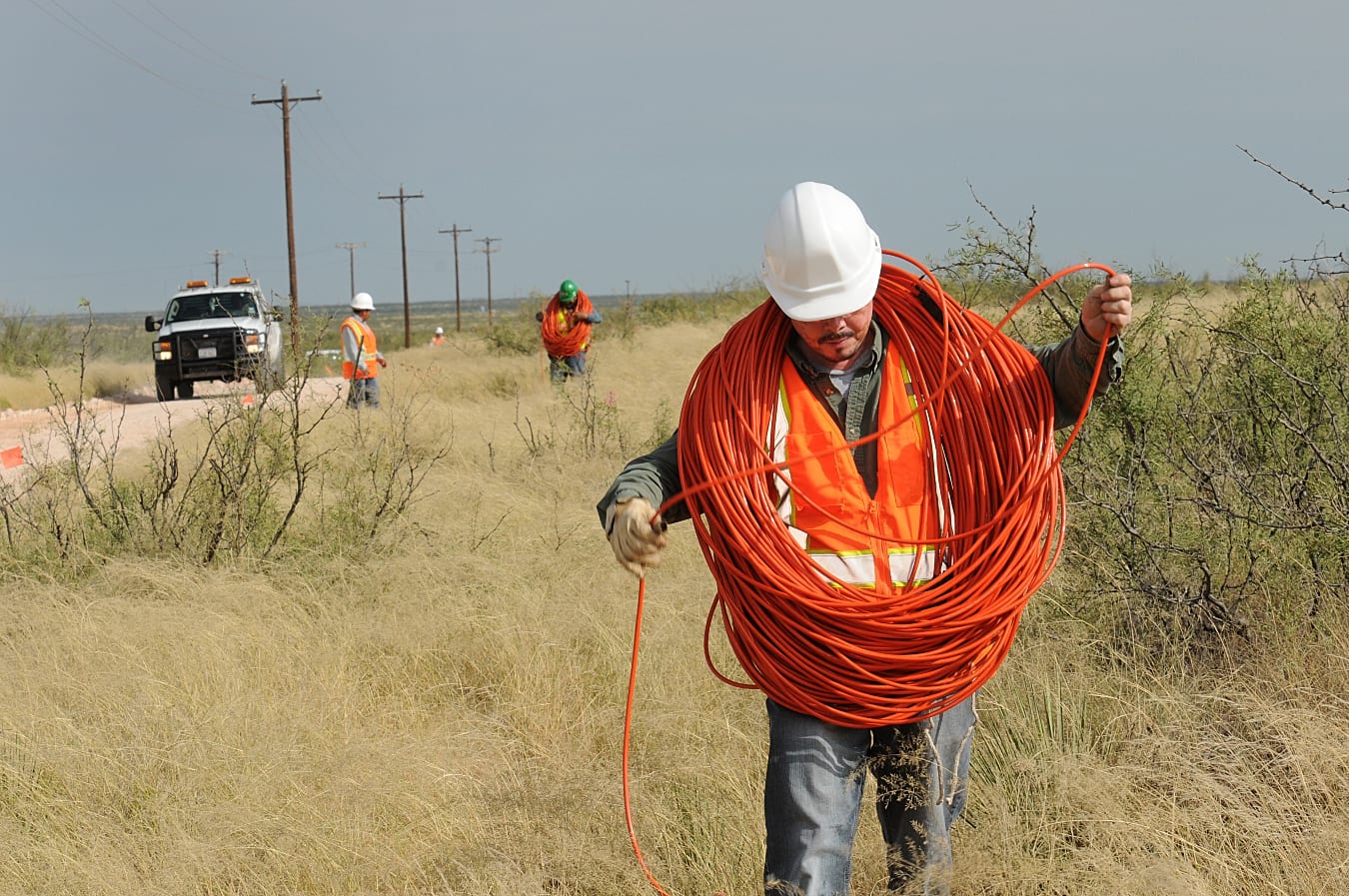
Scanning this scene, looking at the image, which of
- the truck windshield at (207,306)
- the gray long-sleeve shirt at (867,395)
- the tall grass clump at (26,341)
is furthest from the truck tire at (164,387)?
the gray long-sleeve shirt at (867,395)

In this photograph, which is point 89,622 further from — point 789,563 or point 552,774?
point 789,563

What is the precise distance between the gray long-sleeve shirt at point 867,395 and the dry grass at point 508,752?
3.38ft

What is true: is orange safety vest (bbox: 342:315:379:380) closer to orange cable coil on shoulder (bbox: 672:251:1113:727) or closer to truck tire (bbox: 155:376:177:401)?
truck tire (bbox: 155:376:177:401)

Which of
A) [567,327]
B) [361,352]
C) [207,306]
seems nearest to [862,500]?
[361,352]

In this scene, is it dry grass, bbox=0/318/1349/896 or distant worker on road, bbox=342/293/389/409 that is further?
distant worker on road, bbox=342/293/389/409

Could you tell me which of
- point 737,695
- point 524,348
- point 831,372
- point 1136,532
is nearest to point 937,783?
point 831,372

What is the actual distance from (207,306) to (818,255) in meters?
18.9

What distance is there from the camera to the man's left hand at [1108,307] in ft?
8.54

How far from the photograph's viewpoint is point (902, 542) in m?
2.68

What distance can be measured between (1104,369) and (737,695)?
7.25ft

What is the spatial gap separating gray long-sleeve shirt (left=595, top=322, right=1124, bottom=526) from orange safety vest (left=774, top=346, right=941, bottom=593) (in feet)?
0.12

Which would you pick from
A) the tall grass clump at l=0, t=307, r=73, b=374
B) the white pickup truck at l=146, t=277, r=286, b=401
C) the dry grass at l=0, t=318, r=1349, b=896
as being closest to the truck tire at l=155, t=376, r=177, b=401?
the white pickup truck at l=146, t=277, r=286, b=401

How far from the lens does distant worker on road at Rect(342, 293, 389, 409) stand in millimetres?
12312

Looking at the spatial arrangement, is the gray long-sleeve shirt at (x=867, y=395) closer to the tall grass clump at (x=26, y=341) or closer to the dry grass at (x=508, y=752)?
the dry grass at (x=508, y=752)
